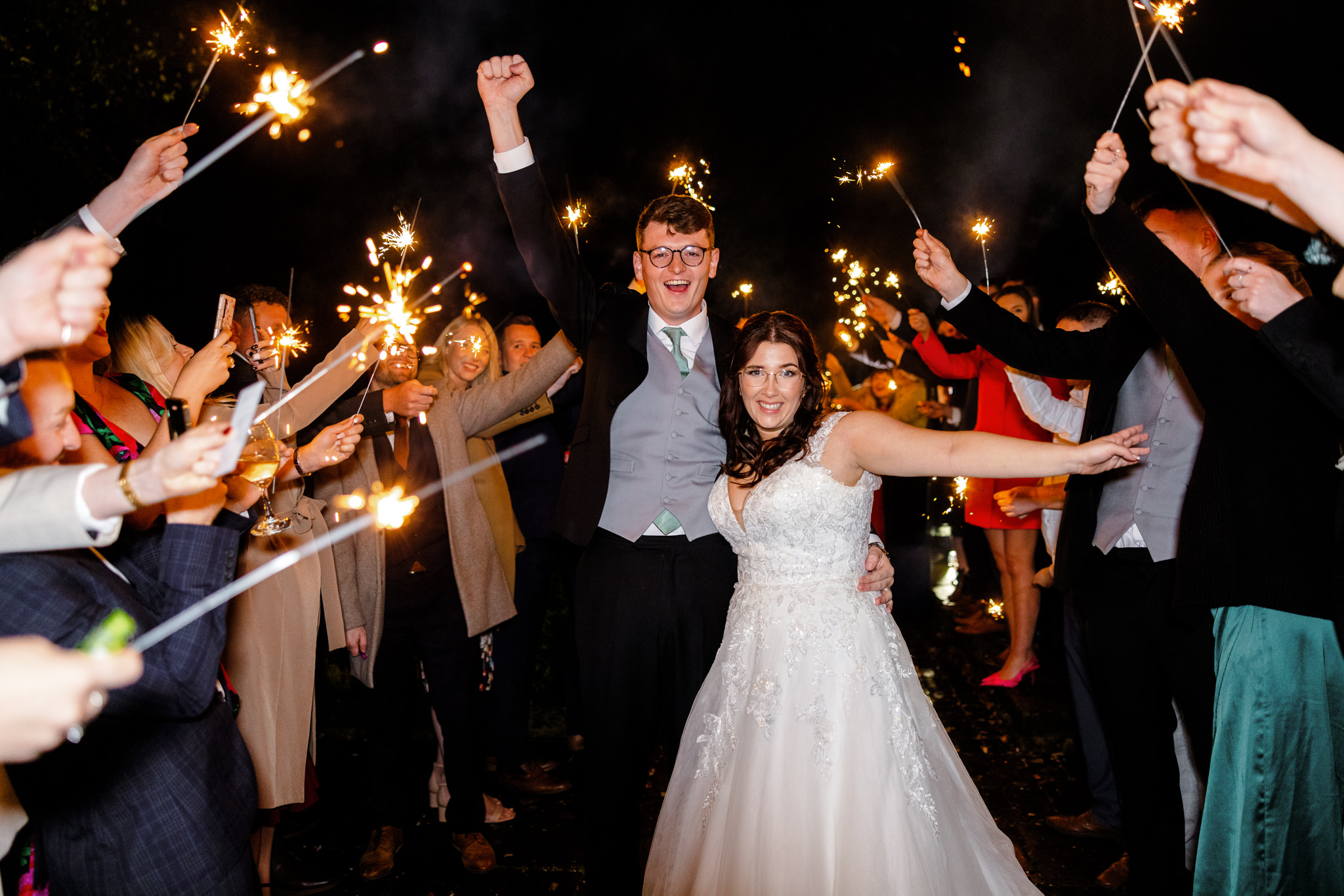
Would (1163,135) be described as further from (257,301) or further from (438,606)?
(257,301)

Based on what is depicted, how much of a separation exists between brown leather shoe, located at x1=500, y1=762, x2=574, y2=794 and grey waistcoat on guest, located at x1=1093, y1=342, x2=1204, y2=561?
2757 mm

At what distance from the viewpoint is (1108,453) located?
6.31 feet

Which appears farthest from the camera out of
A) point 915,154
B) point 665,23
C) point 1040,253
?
point 1040,253

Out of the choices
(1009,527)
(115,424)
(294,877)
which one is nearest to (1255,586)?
(1009,527)

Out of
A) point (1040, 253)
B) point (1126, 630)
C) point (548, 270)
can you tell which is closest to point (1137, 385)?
point (1126, 630)

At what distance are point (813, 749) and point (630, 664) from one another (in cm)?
67

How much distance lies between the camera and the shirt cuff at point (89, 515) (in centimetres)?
112

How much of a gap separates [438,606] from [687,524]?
1.40 meters

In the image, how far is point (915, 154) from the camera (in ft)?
25.4

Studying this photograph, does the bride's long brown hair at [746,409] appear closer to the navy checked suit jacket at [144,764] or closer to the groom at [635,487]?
the groom at [635,487]

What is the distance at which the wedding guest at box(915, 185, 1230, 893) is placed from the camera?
2.41 metres

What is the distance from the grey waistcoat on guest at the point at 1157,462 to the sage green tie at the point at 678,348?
61.0 inches

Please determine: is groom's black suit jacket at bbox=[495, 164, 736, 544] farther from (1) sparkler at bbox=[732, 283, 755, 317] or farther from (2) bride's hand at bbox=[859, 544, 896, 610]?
(1) sparkler at bbox=[732, 283, 755, 317]

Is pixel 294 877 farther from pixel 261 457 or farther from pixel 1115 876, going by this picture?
pixel 1115 876
